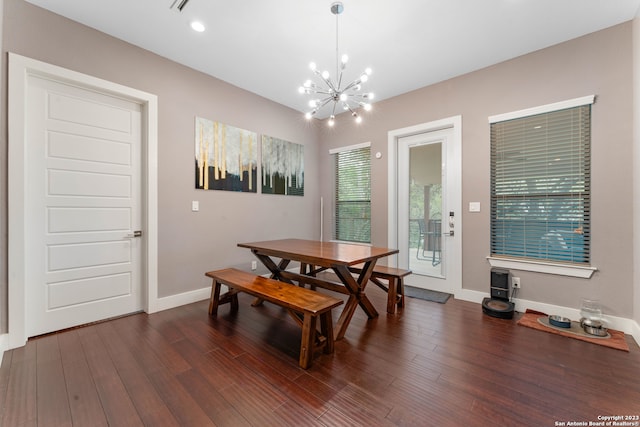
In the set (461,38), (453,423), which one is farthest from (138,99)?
(453,423)

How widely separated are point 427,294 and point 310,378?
7.62 ft

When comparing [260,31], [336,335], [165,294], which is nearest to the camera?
[336,335]

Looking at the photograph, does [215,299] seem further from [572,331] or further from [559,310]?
[559,310]

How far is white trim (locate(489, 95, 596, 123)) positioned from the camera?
2567mm

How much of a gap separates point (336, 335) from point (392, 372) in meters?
0.61

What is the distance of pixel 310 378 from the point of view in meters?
1.77

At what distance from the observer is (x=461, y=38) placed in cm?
264

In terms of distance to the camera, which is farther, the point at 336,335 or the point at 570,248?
the point at 570,248

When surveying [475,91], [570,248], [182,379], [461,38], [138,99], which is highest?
[461,38]

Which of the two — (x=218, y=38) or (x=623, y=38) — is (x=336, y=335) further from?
(x=623, y=38)

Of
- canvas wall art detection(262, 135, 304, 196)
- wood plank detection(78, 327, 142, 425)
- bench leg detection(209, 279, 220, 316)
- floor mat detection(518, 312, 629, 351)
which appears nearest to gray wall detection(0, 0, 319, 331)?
canvas wall art detection(262, 135, 304, 196)

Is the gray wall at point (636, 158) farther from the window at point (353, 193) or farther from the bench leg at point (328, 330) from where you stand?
the window at point (353, 193)

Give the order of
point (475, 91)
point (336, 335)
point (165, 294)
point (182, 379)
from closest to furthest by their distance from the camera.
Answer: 1. point (182, 379)
2. point (336, 335)
3. point (165, 294)
4. point (475, 91)

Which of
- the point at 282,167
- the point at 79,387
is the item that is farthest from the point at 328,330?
the point at 282,167
